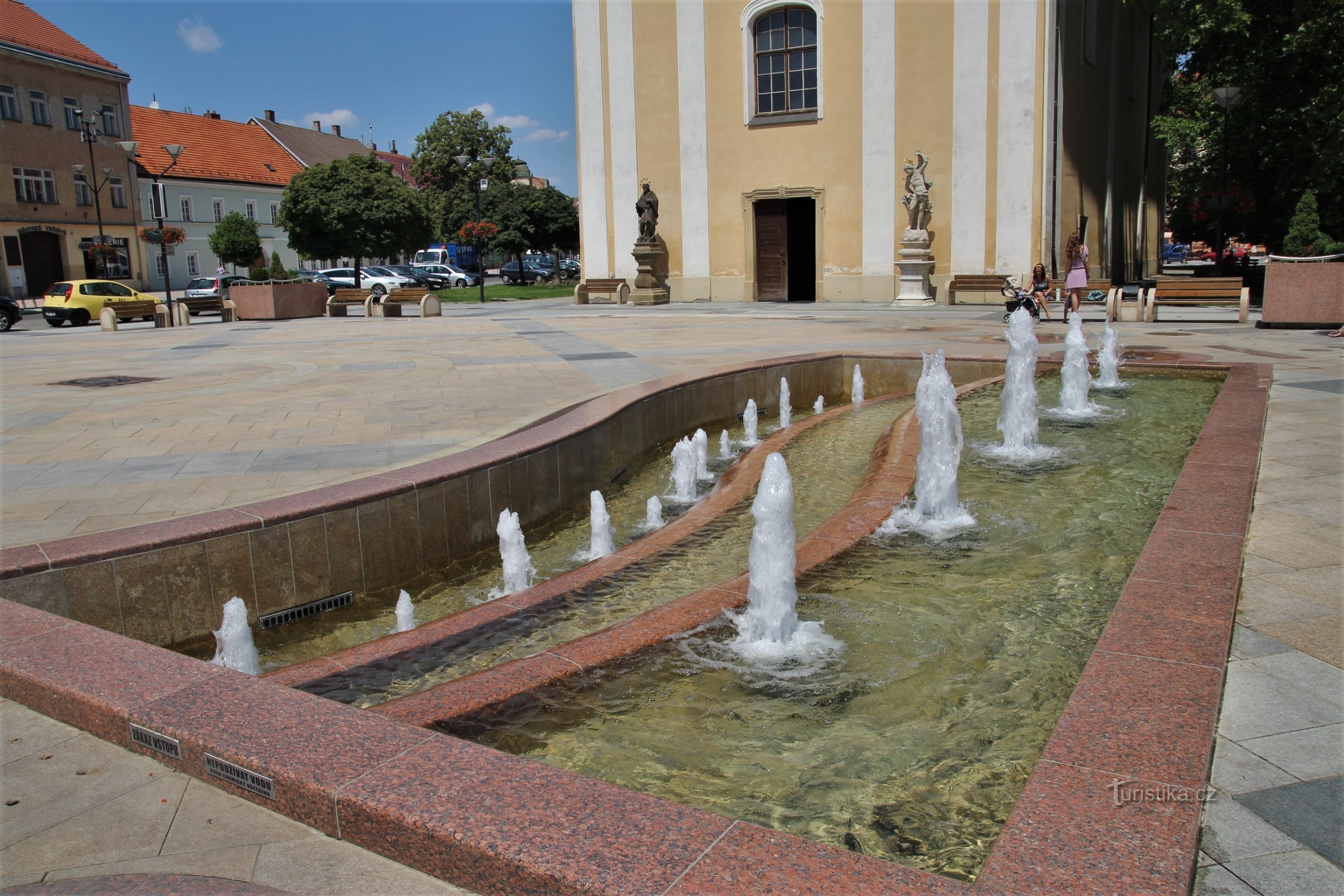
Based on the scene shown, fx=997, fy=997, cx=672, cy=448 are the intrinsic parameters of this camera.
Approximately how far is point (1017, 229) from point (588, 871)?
24.3 m

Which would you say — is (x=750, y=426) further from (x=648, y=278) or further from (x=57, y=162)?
(x=57, y=162)

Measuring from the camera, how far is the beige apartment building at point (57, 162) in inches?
1631

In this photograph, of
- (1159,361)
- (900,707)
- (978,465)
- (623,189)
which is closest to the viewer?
(900,707)

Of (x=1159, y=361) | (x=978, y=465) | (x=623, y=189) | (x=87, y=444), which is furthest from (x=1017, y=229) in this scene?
(x=87, y=444)

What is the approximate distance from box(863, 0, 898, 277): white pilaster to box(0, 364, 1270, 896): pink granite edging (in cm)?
2320

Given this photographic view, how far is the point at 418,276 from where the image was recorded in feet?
152

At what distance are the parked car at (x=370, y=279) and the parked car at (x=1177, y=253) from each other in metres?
52.9

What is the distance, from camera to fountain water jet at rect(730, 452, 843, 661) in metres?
4.05

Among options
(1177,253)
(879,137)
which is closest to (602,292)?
(879,137)

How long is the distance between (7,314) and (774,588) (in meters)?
28.6

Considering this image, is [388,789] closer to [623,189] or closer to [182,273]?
[623,189]

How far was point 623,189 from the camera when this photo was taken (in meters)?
28.7

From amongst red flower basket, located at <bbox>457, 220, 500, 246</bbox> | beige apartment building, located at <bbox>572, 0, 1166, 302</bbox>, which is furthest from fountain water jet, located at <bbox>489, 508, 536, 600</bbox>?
red flower basket, located at <bbox>457, 220, 500, 246</bbox>

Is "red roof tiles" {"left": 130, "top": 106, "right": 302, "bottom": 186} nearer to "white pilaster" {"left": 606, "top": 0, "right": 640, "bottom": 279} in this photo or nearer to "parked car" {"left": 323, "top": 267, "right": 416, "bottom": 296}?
"parked car" {"left": 323, "top": 267, "right": 416, "bottom": 296}
